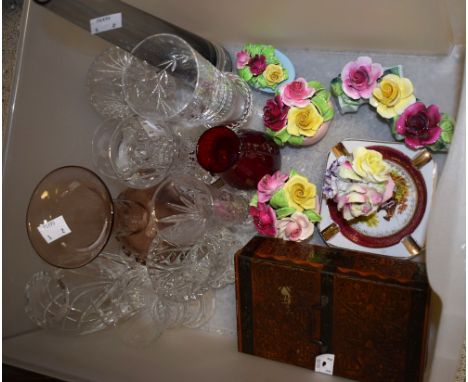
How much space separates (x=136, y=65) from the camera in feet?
3.34

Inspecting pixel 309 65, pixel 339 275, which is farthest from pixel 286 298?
pixel 309 65

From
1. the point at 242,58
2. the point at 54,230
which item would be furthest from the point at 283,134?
the point at 54,230

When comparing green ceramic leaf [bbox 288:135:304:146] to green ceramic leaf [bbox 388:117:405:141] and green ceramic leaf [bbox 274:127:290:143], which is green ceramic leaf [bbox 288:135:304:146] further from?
green ceramic leaf [bbox 388:117:405:141]

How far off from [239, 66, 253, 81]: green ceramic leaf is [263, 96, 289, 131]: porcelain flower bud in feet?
0.44

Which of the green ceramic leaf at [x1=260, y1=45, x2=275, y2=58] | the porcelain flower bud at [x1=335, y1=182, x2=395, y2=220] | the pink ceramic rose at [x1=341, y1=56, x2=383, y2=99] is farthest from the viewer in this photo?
the green ceramic leaf at [x1=260, y1=45, x2=275, y2=58]

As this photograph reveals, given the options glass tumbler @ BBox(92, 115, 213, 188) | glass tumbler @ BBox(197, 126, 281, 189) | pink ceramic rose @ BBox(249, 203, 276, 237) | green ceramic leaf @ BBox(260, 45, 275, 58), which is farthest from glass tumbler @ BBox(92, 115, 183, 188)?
green ceramic leaf @ BBox(260, 45, 275, 58)

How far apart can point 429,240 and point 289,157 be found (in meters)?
0.65

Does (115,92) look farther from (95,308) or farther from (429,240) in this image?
(429,240)

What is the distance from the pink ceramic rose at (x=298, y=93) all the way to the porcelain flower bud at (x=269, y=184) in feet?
0.59

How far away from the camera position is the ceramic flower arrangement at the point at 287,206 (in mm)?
1059

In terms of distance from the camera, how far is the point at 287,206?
42.0 inches

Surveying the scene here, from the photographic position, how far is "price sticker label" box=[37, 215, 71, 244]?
101 centimetres

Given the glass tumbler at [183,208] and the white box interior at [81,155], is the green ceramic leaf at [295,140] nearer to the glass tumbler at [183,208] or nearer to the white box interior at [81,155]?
the white box interior at [81,155]

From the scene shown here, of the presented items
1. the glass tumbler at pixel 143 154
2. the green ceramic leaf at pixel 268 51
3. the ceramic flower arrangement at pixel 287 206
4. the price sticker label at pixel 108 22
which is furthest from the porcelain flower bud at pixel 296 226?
the price sticker label at pixel 108 22
